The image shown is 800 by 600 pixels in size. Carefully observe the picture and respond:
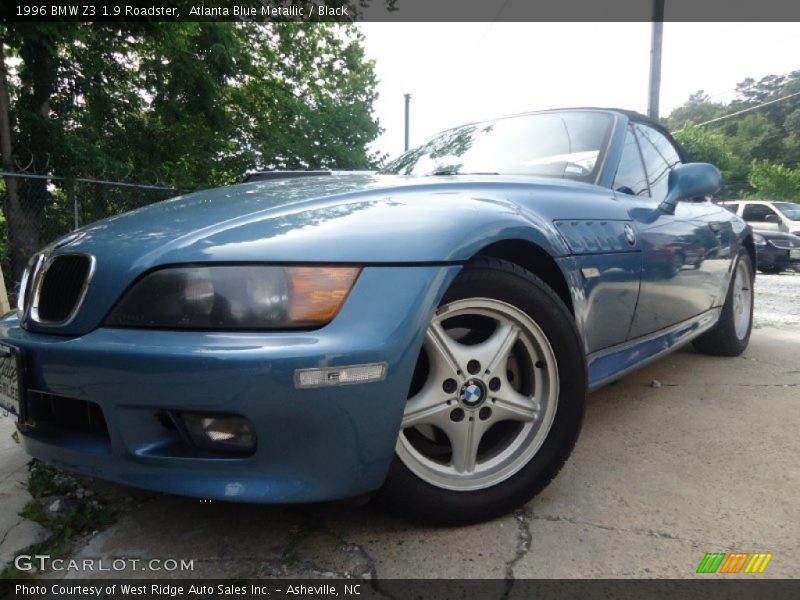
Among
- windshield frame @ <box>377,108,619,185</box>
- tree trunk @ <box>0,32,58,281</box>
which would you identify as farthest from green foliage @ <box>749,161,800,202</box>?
tree trunk @ <box>0,32,58,281</box>

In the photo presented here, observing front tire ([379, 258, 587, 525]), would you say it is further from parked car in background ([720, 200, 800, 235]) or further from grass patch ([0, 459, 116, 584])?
parked car in background ([720, 200, 800, 235])

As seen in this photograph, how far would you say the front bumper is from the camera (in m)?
1.27

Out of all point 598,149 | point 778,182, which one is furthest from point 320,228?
point 778,182

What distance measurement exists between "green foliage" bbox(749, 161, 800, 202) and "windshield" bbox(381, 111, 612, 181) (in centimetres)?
3783

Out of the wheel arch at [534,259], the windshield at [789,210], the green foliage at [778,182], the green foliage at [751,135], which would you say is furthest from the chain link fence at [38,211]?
the green foliage at [751,135]

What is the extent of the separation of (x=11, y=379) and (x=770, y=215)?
16639mm

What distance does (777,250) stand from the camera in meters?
12.2

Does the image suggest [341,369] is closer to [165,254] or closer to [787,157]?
[165,254]

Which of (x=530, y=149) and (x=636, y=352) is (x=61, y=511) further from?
(x=530, y=149)

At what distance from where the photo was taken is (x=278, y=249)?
1389 mm

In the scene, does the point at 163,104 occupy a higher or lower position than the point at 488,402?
higher

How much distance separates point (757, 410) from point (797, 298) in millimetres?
6205

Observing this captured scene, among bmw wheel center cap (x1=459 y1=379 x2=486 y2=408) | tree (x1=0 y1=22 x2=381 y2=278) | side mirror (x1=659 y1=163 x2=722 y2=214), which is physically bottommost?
bmw wheel center cap (x1=459 y1=379 x2=486 y2=408)

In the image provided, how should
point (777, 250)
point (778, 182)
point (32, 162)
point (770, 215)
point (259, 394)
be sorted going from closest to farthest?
point (259, 394)
point (32, 162)
point (777, 250)
point (770, 215)
point (778, 182)
